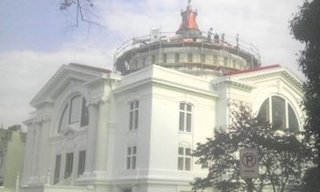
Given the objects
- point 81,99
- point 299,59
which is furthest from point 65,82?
point 299,59

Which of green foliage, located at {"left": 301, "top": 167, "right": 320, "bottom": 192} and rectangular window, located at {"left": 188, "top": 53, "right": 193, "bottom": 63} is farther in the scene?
rectangular window, located at {"left": 188, "top": 53, "right": 193, "bottom": 63}

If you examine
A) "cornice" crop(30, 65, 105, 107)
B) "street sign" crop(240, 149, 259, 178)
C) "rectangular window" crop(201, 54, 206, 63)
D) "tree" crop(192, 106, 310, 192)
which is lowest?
"street sign" crop(240, 149, 259, 178)

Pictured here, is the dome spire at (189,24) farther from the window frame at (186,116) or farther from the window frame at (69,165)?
the window frame at (69,165)

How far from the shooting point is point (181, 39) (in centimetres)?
4969

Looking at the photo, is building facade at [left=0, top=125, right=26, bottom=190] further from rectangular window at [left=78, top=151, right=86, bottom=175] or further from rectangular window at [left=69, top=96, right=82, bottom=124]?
rectangular window at [left=78, top=151, right=86, bottom=175]

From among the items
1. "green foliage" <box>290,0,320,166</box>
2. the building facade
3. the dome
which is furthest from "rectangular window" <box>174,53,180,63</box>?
"green foliage" <box>290,0,320,166</box>

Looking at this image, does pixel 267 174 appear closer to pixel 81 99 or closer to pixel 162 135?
pixel 162 135

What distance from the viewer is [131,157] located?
37719 millimetres

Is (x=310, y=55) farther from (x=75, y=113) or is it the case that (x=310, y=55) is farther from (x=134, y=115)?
(x=75, y=113)

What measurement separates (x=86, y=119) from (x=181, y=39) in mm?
13044

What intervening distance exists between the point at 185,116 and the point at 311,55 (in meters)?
18.4

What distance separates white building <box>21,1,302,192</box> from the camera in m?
36.6

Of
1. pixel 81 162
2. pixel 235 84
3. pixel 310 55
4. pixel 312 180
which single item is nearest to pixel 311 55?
pixel 310 55

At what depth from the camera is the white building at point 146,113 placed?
36.6m
